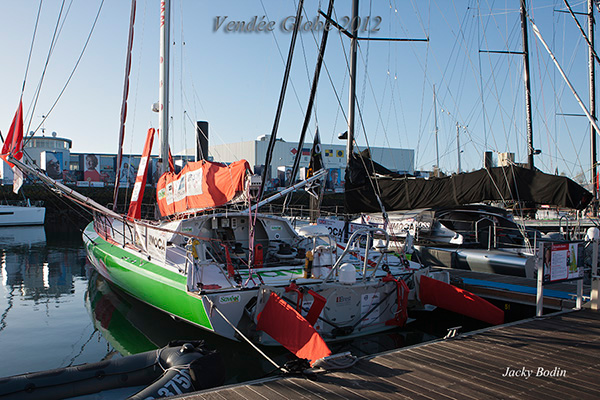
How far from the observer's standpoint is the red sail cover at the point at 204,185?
811cm

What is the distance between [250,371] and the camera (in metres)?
6.58

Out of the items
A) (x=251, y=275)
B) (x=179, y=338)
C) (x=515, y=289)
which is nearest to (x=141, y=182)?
(x=179, y=338)

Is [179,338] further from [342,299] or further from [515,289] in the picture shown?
[515,289]

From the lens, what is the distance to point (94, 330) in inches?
354

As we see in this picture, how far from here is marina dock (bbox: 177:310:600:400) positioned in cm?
409

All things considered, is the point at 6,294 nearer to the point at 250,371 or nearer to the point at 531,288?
the point at 250,371

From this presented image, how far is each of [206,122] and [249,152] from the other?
36.8 metres

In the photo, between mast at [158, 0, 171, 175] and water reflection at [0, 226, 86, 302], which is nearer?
mast at [158, 0, 171, 175]

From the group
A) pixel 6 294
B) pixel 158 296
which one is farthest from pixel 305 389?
pixel 6 294

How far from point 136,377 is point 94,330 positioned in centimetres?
446

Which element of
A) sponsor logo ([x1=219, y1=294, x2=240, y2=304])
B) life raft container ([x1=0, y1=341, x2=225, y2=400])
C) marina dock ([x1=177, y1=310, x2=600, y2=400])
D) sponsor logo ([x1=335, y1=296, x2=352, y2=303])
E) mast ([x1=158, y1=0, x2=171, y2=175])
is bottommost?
life raft container ([x1=0, y1=341, x2=225, y2=400])

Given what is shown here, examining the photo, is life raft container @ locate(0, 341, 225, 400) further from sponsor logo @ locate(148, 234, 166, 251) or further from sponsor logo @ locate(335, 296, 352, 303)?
sponsor logo @ locate(148, 234, 166, 251)

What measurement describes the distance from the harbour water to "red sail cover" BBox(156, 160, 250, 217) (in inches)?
93.1

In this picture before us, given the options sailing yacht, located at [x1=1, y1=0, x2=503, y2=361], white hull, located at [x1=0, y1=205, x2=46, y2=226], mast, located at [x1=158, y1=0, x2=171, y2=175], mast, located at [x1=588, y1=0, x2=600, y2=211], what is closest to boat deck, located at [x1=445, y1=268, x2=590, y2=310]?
sailing yacht, located at [x1=1, y1=0, x2=503, y2=361]
